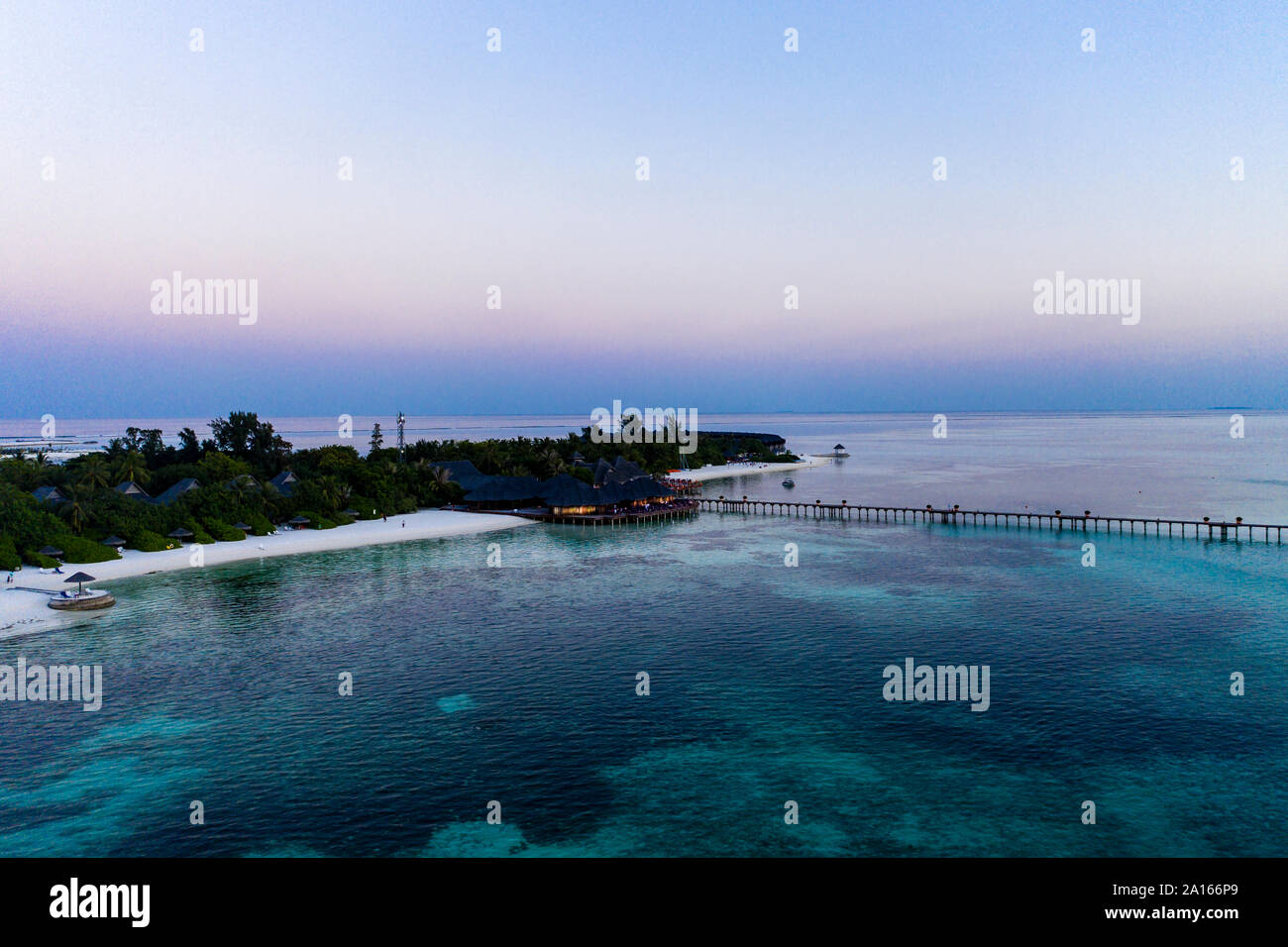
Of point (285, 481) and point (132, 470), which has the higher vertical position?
point (132, 470)

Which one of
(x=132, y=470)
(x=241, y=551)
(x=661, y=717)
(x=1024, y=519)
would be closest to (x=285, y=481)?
(x=132, y=470)

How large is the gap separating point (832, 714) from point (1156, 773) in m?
9.49

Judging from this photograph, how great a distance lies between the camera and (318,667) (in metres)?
32.1

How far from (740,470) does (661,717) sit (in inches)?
4697

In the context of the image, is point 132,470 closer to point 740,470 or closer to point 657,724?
point 657,724

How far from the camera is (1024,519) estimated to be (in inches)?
2938

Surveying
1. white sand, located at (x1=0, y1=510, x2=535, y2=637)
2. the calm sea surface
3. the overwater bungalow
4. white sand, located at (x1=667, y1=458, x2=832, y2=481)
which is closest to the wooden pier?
the calm sea surface

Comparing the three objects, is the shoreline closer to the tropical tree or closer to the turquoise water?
the tropical tree

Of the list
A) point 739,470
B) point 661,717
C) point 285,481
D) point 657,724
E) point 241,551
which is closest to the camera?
point 657,724

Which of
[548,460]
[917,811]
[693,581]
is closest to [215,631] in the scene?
[693,581]

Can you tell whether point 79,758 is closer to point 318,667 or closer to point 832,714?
point 318,667

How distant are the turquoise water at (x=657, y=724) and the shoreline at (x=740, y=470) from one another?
7970 cm

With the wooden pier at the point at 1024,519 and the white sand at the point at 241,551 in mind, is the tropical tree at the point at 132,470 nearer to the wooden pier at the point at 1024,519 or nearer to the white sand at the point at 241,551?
the white sand at the point at 241,551

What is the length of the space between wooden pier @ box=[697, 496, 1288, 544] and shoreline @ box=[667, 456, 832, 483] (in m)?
32.3
